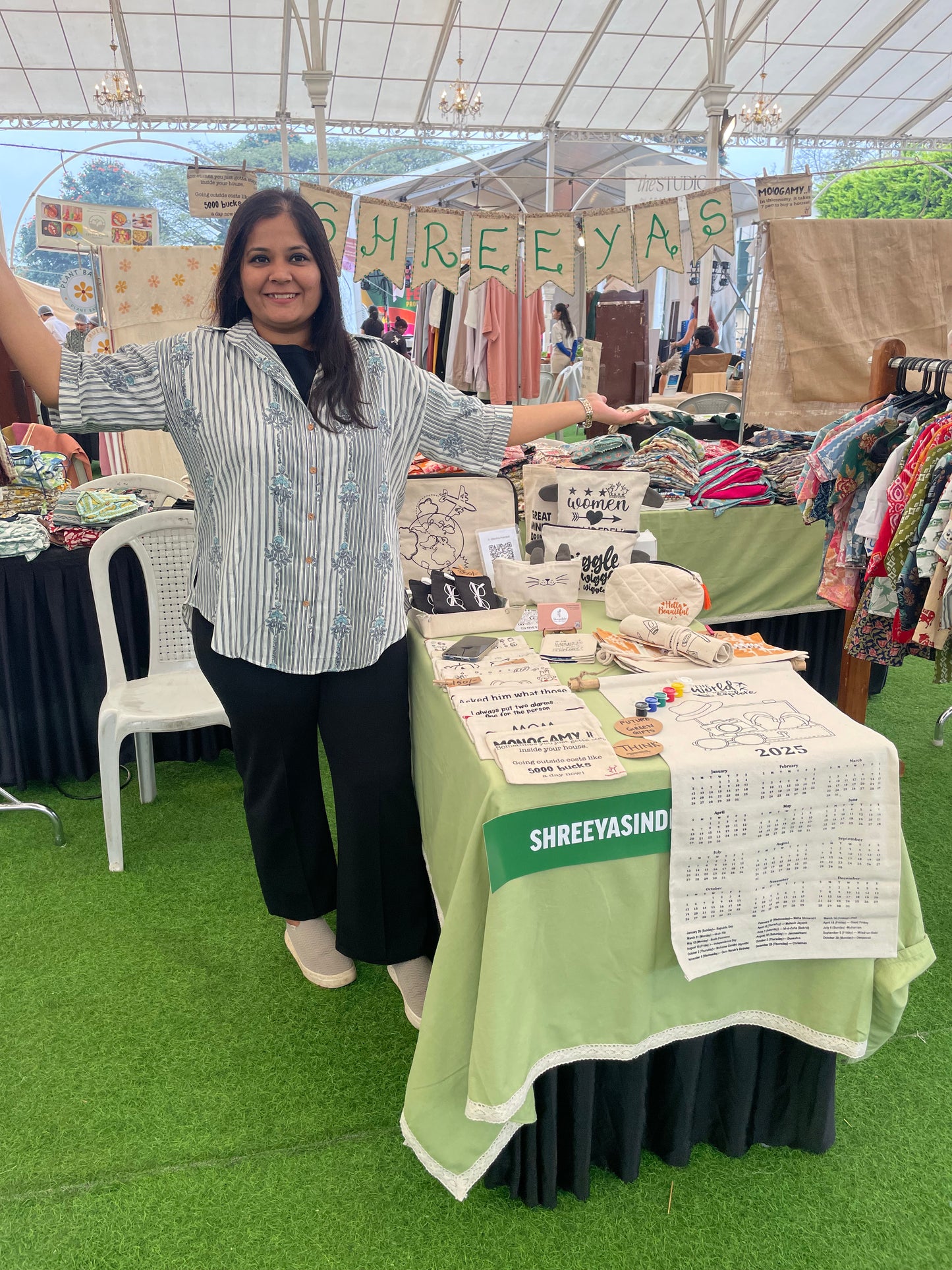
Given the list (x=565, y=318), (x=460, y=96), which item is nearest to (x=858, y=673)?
(x=565, y=318)

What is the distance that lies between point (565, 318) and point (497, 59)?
703 centimetres

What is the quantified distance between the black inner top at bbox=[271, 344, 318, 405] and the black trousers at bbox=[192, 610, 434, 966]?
0.48 meters

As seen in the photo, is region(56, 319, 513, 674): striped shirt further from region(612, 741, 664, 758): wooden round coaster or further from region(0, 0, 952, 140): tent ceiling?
region(0, 0, 952, 140): tent ceiling

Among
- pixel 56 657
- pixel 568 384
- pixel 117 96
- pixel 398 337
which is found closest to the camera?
pixel 56 657

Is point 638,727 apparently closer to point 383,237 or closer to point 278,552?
point 278,552

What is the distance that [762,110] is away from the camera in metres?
13.1

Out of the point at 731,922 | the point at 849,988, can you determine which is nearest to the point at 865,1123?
the point at 849,988

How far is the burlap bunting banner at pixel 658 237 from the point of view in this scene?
146 inches

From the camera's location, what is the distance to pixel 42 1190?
60.0 inches

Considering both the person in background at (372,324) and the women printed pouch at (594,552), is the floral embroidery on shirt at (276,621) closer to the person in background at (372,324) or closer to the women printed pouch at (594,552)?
the women printed pouch at (594,552)

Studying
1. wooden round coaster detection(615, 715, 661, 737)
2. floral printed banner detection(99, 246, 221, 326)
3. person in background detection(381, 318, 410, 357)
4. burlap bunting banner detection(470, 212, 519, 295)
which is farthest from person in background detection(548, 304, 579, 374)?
wooden round coaster detection(615, 715, 661, 737)

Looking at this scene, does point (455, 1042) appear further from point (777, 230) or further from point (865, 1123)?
point (777, 230)

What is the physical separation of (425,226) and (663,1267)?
3.63 m

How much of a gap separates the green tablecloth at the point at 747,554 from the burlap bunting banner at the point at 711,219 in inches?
49.7
